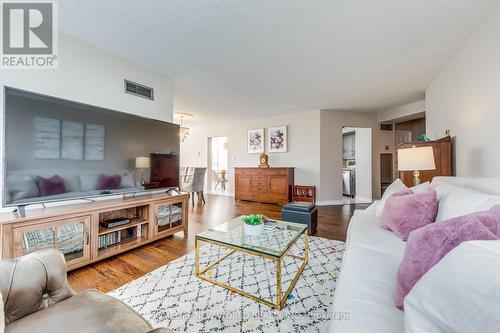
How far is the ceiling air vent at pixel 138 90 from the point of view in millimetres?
2567

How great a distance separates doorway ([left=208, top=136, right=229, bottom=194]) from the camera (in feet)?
22.7

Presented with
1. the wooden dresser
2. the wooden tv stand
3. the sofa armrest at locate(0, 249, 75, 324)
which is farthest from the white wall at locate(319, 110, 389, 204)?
the sofa armrest at locate(0, 249, 75, 324)

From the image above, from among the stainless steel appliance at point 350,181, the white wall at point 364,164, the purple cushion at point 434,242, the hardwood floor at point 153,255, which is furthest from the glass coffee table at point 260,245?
the stainless steel appliance at point 350,181

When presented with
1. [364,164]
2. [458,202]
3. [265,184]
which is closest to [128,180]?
[458,202]

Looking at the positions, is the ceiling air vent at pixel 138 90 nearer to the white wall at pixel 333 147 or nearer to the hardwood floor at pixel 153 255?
the hardwood floor at pixel 153 255

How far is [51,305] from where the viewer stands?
92 cm

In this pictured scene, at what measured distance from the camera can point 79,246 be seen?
187cm

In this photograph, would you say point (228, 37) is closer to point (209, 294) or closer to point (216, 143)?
point (209, 294)

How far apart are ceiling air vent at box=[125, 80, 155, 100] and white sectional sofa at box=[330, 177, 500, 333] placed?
2921mm

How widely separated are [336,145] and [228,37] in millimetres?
3800

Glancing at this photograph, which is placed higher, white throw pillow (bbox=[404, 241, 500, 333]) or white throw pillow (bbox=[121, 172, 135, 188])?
white throw pillow (bbox=[121, 172, 135, 188])

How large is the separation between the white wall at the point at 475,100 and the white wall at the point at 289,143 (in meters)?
2.44

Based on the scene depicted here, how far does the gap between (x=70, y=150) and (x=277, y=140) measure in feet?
14.4

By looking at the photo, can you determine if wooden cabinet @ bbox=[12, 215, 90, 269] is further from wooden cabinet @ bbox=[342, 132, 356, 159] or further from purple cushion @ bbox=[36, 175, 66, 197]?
wooden cabinet @ bbox=[342, 132, 356, 159]
